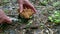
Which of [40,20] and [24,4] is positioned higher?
[24,4]

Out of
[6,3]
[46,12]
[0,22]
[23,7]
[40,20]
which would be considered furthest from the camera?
[6,3]

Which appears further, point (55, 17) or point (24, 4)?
point (55, 17)

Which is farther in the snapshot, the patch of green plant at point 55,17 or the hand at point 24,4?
the patch of green plant at point 55,17

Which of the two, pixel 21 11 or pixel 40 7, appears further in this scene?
pixel 40 7

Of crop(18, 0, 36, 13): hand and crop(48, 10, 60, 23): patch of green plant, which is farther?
crop(48, 10, 60, 23): patch of green plant

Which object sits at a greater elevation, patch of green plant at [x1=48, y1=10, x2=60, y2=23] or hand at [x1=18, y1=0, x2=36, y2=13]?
hand at [x1=18, y1=0, x2=36, y2=13]

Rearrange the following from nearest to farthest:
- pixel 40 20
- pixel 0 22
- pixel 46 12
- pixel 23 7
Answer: pixel 0 22
pixel 23 7
pixel 40 20
pixel 46 12

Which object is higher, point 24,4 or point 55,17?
point 24,4

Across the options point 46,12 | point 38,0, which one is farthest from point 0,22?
point 38,0

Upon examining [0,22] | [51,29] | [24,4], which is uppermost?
[24,4]

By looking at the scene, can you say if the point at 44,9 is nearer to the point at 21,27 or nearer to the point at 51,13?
the point at 51,13

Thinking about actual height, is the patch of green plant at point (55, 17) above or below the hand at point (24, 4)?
below
